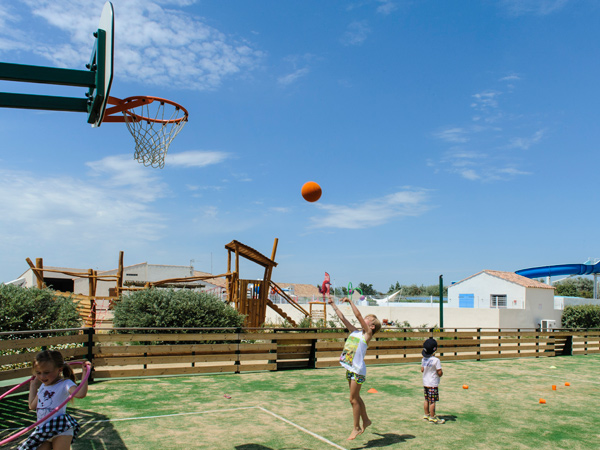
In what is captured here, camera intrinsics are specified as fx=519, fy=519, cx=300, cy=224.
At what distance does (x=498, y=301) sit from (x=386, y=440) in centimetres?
3280

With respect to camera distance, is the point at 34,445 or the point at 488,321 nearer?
the point at 34,445

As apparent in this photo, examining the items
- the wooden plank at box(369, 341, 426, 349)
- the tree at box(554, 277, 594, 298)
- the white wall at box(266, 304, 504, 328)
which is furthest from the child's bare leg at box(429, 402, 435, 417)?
the tree at box(554, 277, 594, 298)

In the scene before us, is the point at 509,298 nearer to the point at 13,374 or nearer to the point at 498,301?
the point at 498,301

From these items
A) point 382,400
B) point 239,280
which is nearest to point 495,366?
point 382,400

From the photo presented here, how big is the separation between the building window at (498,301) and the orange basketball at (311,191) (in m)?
28.9

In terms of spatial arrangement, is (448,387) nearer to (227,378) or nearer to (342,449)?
(227,378)

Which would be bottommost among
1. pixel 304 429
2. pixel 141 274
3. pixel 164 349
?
pixel 304 429

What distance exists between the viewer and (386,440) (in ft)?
23.8

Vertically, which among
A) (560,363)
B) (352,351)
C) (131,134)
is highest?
(131,134)

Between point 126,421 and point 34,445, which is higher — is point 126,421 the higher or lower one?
the lower one

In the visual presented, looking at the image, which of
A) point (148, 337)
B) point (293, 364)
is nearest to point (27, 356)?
point (148, 337)

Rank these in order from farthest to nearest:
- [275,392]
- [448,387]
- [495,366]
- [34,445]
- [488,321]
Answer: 1. [488,321]
2. [495,366]
3. [448,387]
4. [275,392]
5. [34,445]

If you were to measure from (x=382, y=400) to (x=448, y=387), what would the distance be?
8.36 feet

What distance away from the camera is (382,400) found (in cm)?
1020
